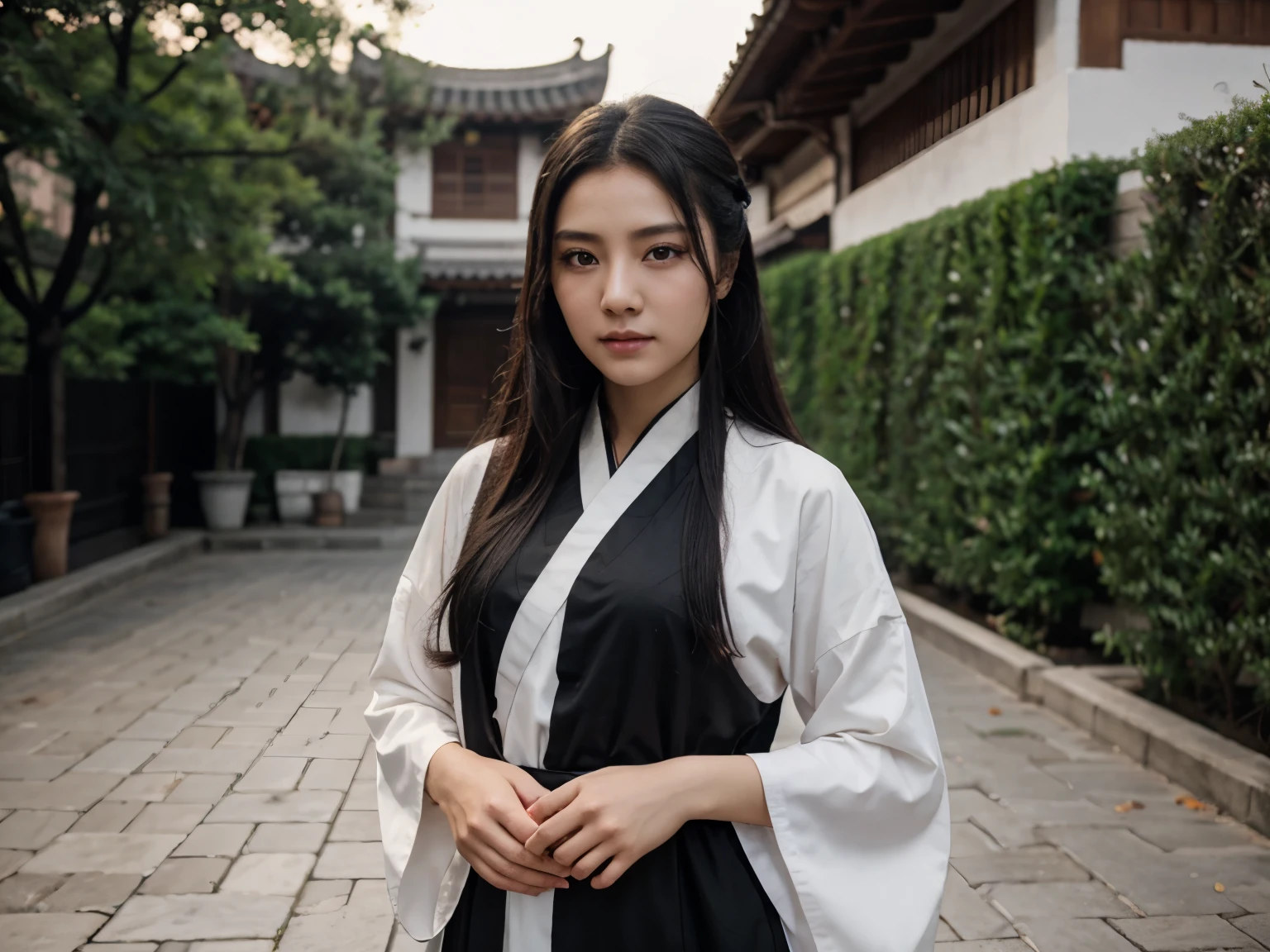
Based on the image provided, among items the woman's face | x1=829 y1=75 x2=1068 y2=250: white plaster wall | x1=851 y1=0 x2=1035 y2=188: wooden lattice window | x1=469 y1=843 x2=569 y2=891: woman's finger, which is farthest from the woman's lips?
x1=851 y1=0 x2=1035 y2=188: wooden lattice window

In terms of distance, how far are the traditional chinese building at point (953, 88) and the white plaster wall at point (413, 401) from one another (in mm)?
6486

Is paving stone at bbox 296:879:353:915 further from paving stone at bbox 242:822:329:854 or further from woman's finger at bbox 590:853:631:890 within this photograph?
woman's finger at bbox 590:853:631:890

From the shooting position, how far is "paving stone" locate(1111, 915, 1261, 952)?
9.29 ft

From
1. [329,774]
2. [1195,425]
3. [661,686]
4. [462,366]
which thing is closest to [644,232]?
[661,686]

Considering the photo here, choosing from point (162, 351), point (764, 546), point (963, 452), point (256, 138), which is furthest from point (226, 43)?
point (764, 546)

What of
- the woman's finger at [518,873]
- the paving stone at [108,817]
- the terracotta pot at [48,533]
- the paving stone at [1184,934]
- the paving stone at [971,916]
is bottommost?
the paving stone at [108,817]

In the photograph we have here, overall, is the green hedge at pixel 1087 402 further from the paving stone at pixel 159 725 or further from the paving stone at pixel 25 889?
the paving stone at pixel 159 725

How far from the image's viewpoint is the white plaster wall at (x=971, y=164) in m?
5.86

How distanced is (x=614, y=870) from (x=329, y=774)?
3.07 m

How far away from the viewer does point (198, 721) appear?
193 inches

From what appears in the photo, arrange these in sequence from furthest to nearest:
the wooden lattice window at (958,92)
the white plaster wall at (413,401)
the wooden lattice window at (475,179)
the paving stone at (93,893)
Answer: the wooden lattice window at (475,179) → the white plaster wall at (413,401) → the wooden lattice window at (958,92) → the paving stone at (93,893)

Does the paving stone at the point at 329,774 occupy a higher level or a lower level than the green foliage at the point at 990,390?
lower

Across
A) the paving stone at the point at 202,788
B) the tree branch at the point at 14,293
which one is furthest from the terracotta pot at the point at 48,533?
the paving stone at the point at 202,788

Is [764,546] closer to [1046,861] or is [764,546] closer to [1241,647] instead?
[1046,861]
